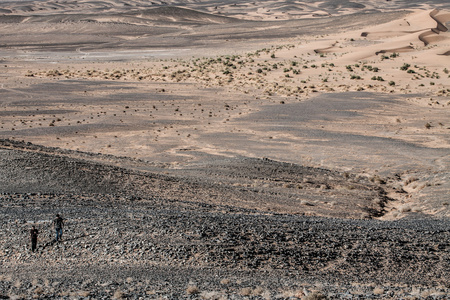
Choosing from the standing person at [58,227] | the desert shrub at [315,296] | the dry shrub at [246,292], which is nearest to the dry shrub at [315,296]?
the desert shrub at [315,296]

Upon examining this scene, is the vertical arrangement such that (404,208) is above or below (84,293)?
below

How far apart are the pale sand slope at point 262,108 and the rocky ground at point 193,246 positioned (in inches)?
200

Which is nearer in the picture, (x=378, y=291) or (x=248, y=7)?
(x=378, y=291)

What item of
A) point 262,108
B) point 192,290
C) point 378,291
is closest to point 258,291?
point 192,290

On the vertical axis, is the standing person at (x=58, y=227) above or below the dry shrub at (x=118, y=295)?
above

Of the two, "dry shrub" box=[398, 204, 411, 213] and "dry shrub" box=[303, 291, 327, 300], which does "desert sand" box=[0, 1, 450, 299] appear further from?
"dry shrub" box=[303, 291, 327, 300]

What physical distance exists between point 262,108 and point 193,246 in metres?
27.0

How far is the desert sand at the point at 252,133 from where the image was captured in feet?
45.4

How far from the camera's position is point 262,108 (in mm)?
37812

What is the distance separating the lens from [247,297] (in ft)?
30.3

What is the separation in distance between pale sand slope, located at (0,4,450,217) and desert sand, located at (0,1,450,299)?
15cm

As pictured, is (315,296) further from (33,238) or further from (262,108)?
(262,108)

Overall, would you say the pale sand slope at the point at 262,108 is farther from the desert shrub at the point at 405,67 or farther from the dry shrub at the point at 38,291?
the dry shrub at the point at 38,291

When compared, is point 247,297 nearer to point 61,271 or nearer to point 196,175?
point 61,271
